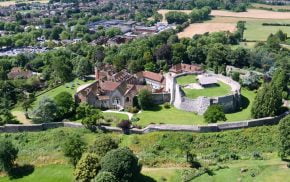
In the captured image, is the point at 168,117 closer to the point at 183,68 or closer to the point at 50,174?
the point at 50,174

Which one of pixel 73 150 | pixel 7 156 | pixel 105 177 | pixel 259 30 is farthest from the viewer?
pixel 259 30

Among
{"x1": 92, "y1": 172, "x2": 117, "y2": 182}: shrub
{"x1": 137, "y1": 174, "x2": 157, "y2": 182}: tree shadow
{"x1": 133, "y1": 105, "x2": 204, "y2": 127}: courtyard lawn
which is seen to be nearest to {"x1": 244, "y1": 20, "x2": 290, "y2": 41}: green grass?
{"x1": 133, "y1": 105, "x2": 204, "y2": 127}: courtyard lawn

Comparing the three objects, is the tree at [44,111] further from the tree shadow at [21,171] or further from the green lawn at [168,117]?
the green lawn at [168,117]

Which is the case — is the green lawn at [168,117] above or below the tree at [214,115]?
below

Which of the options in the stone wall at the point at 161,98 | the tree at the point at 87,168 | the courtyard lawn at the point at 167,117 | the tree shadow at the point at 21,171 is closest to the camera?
the tree at the point at 87,168

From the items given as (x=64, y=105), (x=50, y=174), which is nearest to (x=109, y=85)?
(x=64, y=105)

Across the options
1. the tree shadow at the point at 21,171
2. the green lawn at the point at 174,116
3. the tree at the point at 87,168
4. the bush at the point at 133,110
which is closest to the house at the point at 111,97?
the bush at the point at 133,110

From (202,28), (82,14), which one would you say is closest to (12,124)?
(202,28)
